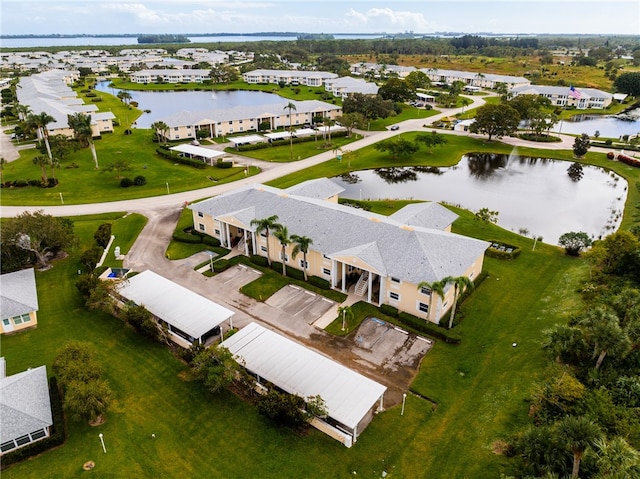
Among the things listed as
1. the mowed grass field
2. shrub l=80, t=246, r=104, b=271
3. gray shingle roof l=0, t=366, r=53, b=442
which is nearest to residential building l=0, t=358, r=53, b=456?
gray shingle roof l=0, t=366, r=53, b=442

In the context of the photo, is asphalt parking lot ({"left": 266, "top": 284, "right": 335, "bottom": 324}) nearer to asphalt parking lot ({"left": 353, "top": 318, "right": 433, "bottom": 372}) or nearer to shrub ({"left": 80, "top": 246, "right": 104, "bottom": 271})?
asphalt parking lot ({"left": 353, "top": 318, "right": 433, "bottom": 372})

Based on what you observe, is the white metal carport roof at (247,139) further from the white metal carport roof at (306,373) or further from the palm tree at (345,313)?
the white metal carport roof at (306,373)

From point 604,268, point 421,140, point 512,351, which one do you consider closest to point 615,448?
point 512,351

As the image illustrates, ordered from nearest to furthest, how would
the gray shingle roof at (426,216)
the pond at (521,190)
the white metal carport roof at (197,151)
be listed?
the gray shingle roof at (426,216) → the pond at (521,190) → the white metal carport roof at (197,151)

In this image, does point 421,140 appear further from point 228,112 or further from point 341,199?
point 228,112

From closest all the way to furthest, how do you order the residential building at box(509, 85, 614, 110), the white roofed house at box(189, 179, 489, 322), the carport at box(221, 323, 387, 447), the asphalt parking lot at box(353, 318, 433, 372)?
the carport at box(221, 323, 387, 447) → the asphalt parking lot at box(353, 318, 433, 372) → the white roofed house at box(189, 179, 489, 322) → the residential building at box(509, 85, 614, 110)

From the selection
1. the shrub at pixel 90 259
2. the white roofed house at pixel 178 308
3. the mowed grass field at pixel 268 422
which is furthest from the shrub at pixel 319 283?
the shrub at pixel 90 259

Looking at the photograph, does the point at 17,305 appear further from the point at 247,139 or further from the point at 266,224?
the point at 247,139
